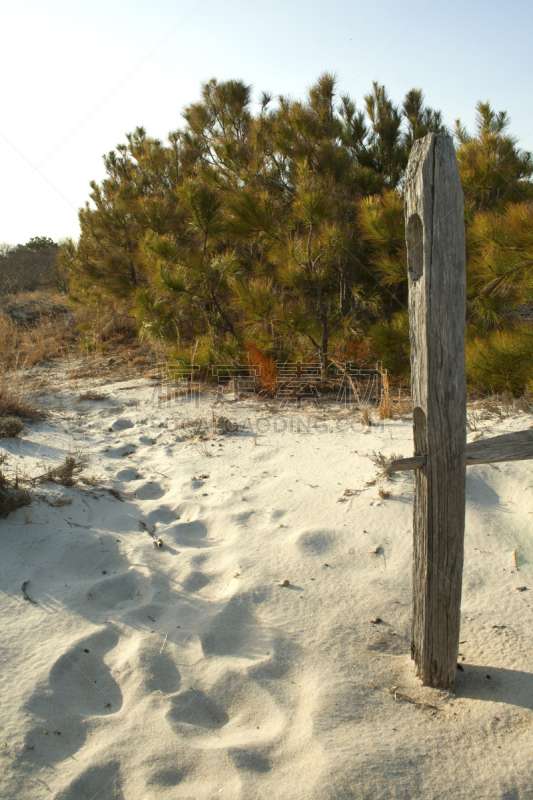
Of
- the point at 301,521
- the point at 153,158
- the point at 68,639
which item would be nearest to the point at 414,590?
the point at 301,521

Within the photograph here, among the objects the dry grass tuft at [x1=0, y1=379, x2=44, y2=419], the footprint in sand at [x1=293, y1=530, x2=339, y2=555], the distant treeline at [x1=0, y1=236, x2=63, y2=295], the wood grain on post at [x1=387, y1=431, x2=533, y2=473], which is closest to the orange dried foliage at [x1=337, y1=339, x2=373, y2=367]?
the footprint in sand at [x1=293, y1=530, x2=339, y2=555]

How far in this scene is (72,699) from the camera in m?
1.62

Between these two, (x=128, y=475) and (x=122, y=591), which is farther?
(x=128, y=475)

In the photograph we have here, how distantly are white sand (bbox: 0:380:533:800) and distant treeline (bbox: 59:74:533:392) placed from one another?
1.35 m

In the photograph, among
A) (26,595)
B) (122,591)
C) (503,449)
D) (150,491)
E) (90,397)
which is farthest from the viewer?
(90,397)

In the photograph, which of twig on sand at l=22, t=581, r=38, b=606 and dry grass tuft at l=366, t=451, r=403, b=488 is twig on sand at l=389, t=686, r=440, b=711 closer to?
dry grass tuft at l=366, t=451, r=403, b=488

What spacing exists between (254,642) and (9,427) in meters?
2.76

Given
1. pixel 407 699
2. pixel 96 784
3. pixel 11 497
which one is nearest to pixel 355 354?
pixel 11 497

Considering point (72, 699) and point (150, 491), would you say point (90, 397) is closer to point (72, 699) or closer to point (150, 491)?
point (150, 491)

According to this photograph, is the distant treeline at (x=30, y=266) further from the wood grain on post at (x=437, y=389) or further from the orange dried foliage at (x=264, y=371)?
the wood grain on post at (x=437, y=389)

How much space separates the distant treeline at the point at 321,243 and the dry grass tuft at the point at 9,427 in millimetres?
2293

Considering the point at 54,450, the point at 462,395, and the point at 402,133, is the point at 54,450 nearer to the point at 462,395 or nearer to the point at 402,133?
the point at 462,395

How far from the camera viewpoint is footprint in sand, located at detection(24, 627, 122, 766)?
145 cm

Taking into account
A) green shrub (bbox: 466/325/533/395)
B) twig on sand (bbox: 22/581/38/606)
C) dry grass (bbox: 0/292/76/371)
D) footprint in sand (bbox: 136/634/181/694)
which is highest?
dry grass (bbox: 0/292/76/371)
